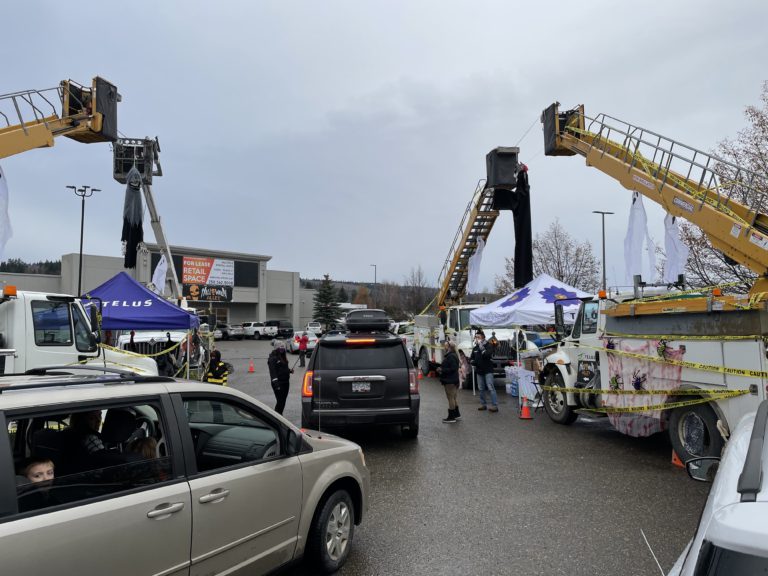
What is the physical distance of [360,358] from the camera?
821cm

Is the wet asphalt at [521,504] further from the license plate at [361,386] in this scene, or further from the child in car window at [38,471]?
the child in car window at [38,471]

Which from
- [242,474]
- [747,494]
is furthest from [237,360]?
[747,494]

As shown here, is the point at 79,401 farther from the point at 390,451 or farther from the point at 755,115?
the point at 755,115

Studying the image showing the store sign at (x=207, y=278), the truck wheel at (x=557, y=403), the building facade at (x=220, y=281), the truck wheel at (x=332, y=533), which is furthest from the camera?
the store sign at (x=207, y=278)

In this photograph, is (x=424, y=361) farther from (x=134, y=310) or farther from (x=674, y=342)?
(x=674, y=342)

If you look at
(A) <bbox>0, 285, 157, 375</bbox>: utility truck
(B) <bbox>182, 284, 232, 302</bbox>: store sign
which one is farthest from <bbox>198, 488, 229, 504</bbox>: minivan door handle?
(B) <bbox>182, 284, 232, 302</bbox>: store sign

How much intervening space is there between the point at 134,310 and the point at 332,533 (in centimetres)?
914

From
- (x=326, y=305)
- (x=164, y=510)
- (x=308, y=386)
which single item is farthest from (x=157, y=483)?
(x=326, y=305)

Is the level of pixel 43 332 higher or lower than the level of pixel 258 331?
higher

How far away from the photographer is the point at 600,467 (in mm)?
7078

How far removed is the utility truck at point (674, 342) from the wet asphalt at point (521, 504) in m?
0.66

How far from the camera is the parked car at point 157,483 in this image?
7.62 ft

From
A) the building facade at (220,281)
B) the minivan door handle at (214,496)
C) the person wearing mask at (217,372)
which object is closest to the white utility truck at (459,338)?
the person wearing mask at (217,372)

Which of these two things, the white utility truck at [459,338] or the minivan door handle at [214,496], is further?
the white utility truck at [459,338]
